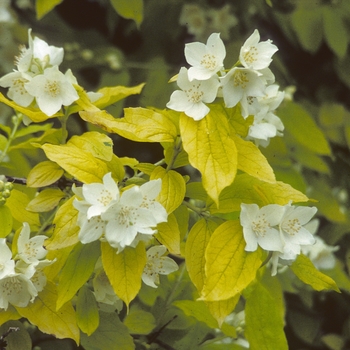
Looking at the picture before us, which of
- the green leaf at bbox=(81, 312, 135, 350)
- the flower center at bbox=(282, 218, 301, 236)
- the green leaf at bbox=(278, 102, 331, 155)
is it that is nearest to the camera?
the flower center at bbox=(282, 218, 301, 236)

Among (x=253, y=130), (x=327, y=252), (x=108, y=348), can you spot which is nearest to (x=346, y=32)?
(x=327, y=252)

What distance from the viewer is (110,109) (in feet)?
5.72

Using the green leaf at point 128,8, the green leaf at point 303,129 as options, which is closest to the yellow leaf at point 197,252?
the green leaf at point 128,8

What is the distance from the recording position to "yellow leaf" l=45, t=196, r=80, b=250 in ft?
2.55

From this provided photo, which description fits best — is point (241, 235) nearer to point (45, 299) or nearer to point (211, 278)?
point (211, 278)

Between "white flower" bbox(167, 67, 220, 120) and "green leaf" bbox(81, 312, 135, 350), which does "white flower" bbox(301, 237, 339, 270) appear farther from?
"white flower" bbox(167, 67, 220, 120)

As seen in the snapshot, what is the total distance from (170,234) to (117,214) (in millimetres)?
88

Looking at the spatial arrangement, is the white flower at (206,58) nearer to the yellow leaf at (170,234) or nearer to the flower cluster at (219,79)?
the flower cluster at (219,79)

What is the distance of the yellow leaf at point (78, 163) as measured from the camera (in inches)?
30.5

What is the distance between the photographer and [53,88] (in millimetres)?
896

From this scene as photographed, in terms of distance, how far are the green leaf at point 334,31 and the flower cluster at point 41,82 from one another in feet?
4.05

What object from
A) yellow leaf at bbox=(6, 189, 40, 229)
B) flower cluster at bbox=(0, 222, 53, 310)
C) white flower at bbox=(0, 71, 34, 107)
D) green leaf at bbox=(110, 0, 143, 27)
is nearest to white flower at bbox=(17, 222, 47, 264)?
flower cluster at bbox=(0, 222, 53, 310)

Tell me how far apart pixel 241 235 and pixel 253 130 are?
0.73 ft

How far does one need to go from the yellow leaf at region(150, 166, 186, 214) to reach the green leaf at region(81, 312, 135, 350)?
282mm
